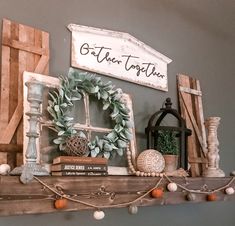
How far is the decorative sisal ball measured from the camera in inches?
61.3

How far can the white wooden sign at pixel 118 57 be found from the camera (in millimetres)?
1675

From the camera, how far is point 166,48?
210 cm

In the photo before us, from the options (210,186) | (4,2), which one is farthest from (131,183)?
(4,2)

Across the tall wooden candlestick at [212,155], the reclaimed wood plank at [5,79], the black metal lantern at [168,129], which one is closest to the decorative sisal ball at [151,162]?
the black metal lantern at [168,129]

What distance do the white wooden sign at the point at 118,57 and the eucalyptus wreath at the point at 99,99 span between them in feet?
0.36

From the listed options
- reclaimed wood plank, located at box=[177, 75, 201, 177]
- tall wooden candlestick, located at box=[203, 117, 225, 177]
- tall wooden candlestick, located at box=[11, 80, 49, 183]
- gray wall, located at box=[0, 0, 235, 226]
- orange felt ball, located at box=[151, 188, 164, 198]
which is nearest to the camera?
tall wooden candlestick, located at box=[11, 80, 49, 183]

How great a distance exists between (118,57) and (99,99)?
311 mm

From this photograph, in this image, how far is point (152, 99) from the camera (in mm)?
1974

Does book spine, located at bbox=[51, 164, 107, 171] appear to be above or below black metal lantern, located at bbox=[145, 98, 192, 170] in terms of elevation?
below

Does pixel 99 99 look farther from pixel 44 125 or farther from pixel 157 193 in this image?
pixel 157 193

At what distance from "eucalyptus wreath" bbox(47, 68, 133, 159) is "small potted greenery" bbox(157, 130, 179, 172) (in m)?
0.21

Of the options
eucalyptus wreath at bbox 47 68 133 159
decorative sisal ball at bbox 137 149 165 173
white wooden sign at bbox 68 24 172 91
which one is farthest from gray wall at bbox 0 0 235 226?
decorative sisal ball at bbox 137 149 165 173

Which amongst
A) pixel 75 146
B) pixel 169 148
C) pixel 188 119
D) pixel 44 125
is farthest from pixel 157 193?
pixel 188 119

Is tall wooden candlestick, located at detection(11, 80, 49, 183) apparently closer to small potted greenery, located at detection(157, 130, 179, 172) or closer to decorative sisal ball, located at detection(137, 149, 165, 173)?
decorative sisal ball, located at detection(137, 149, 165, 173)
